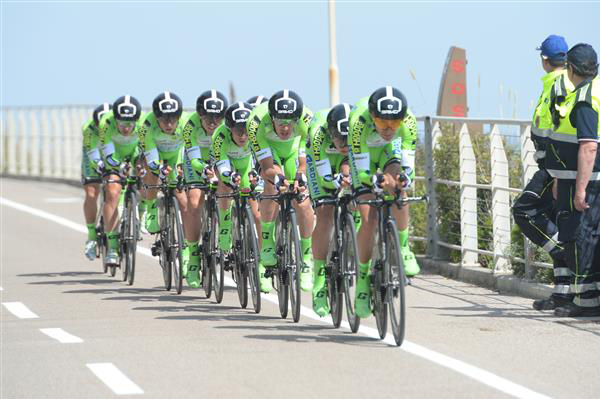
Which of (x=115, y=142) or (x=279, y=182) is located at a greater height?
(x=115, y=142)

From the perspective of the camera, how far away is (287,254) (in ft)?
41.8

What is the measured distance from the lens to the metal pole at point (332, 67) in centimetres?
2944

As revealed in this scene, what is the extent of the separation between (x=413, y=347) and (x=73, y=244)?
1166 centimetres

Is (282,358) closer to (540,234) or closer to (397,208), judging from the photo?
(397,208)

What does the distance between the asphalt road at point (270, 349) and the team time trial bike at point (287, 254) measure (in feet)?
0.81

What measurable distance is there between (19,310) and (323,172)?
3.62 metres

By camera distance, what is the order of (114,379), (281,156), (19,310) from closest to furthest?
(114,379) → (281,156) → (19,310)

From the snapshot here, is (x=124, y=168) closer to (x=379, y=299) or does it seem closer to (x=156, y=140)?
(x=156, y=140)

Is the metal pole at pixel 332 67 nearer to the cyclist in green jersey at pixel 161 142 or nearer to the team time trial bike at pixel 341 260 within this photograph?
the cyclist in green jersey at pixel 161 142

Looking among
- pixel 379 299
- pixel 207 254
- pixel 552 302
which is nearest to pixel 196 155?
pixel 207 254

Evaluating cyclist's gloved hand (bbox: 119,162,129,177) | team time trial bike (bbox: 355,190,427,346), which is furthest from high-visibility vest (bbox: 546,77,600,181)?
cyclist's gloved hand (bbox: 119,162,129,177)

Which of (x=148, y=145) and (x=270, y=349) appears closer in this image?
(x=270, y=349)

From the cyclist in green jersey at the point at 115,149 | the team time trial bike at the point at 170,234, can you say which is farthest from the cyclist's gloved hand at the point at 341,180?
the cyclist in green jersey at the point at 115,149

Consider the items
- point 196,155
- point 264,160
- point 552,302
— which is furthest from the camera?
point 196,155
